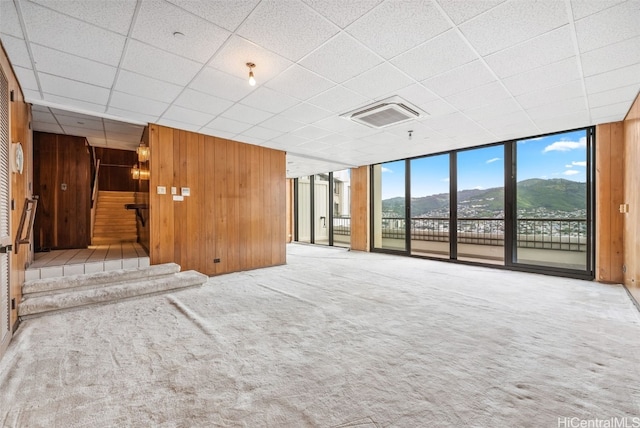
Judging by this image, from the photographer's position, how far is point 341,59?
8.87 feet

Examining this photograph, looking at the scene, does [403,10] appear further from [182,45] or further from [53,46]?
[53,46]

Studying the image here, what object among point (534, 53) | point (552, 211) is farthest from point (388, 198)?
point (534, 53)

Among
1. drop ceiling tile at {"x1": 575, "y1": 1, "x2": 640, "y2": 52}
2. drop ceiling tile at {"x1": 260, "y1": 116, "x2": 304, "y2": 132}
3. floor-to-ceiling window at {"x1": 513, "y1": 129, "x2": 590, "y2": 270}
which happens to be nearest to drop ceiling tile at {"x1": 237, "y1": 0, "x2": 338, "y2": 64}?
drop ceiling tile at {"x1": 260, "y1": 116, "x2": 304, "y2": 132}

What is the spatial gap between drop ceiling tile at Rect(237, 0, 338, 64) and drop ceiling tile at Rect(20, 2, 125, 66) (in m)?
1.16

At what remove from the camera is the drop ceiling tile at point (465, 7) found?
6.53 ft

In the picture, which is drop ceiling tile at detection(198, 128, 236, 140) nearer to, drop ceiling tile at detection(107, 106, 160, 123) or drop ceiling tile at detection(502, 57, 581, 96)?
drop ceiling tile at detection(107, 106, 160, 123)

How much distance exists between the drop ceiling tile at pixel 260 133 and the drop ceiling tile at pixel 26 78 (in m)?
2.65

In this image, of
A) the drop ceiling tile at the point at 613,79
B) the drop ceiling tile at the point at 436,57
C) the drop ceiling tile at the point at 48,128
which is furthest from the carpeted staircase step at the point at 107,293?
the drop ceiling tile at the point at 613,79

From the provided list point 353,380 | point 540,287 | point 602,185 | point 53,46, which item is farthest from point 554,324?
point 53,46

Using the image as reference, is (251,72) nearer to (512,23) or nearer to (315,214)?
(512,23)

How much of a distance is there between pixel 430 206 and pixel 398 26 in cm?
695

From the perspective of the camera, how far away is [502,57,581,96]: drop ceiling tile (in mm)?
2818

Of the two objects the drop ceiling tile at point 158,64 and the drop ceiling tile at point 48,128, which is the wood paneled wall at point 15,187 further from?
the drop ceiling tile at point 48,128

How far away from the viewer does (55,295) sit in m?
3.49
